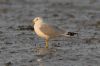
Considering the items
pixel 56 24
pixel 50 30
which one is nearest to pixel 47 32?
pixel 50 30

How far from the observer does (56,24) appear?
53.5 feet

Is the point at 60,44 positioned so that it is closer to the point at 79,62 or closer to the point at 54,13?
the point at 79,62

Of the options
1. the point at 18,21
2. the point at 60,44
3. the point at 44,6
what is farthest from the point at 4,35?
the point at 44,6

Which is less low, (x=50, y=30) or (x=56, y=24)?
(x=56, y=24)

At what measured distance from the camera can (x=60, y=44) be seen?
1262 cm

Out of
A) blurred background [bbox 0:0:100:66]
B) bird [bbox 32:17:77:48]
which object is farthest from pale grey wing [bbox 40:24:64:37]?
blurred background [bbox 0:0:100:66]

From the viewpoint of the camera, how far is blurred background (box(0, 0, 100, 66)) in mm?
10602

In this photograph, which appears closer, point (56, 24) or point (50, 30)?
point (50, 30)

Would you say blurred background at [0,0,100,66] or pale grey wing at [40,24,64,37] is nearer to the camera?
blurred background at [0,0,100,66]

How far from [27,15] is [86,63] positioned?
30.3 feet

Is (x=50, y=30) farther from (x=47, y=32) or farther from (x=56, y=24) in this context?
(x=56, y=24)

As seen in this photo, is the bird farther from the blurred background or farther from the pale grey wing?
the blurred background

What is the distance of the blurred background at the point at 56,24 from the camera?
10.6m

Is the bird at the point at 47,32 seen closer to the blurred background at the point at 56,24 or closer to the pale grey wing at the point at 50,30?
the pale grey wing at the point at 50,30
